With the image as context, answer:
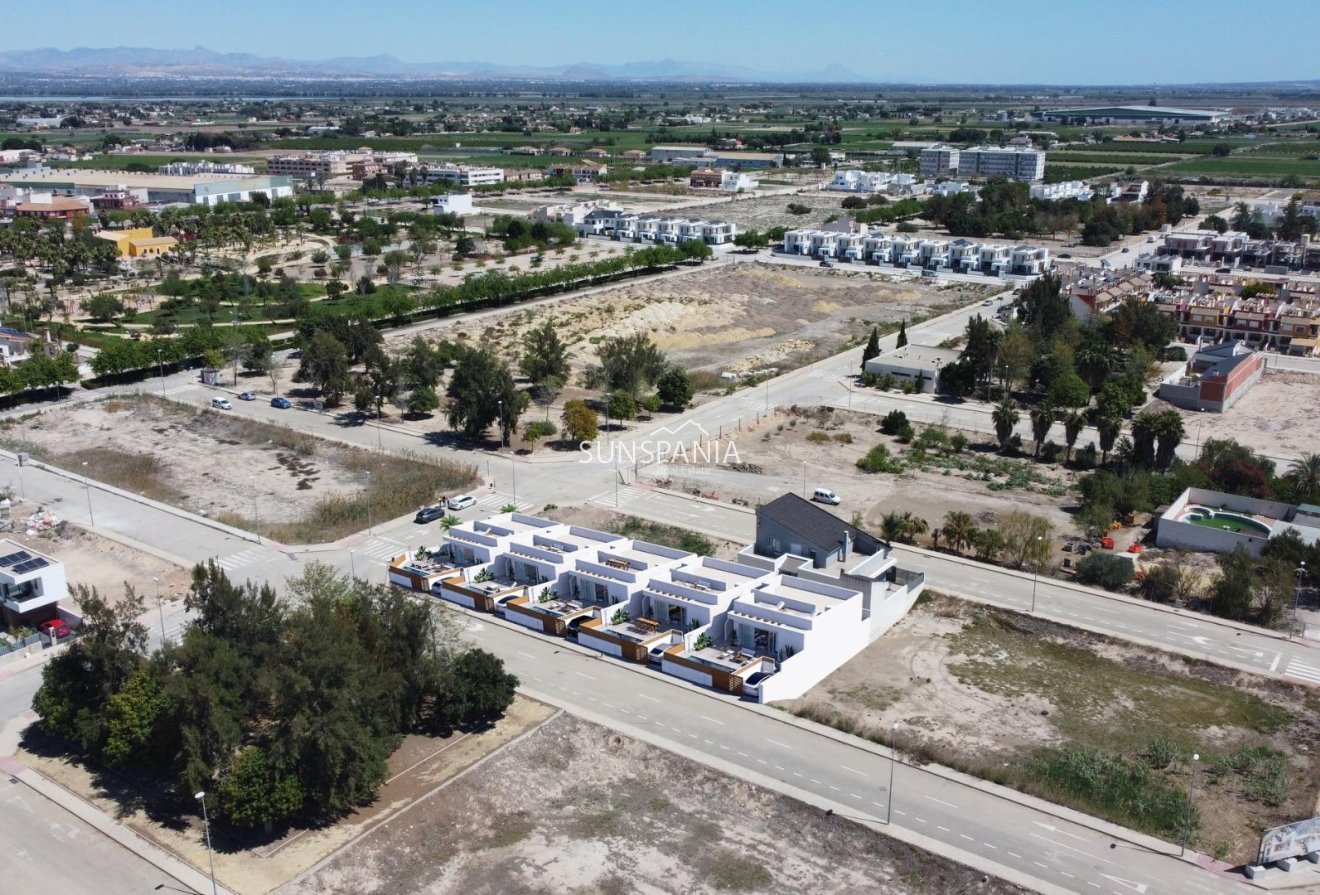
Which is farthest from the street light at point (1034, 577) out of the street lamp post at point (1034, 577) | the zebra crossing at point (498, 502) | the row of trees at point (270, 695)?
the zebra crossing at point (498, 502)

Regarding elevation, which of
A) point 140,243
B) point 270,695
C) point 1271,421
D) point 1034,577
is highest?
point 140,243

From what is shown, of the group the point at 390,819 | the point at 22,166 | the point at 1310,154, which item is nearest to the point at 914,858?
the point at 390,819

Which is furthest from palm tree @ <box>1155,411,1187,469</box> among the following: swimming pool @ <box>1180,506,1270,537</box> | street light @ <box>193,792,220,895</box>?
street light @ <box>193,792,220,895</box>

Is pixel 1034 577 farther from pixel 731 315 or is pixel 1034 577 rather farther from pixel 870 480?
pixel 731 315

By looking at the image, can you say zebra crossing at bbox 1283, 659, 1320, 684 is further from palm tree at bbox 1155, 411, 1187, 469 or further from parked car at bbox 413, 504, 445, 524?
parked car at bbox 413, 504, 445, 524

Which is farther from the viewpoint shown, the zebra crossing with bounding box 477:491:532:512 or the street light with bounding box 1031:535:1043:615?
the zebra crossing with bounding box 477:491:532:512

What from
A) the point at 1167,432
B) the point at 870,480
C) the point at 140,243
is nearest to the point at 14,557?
the point at 870,480
